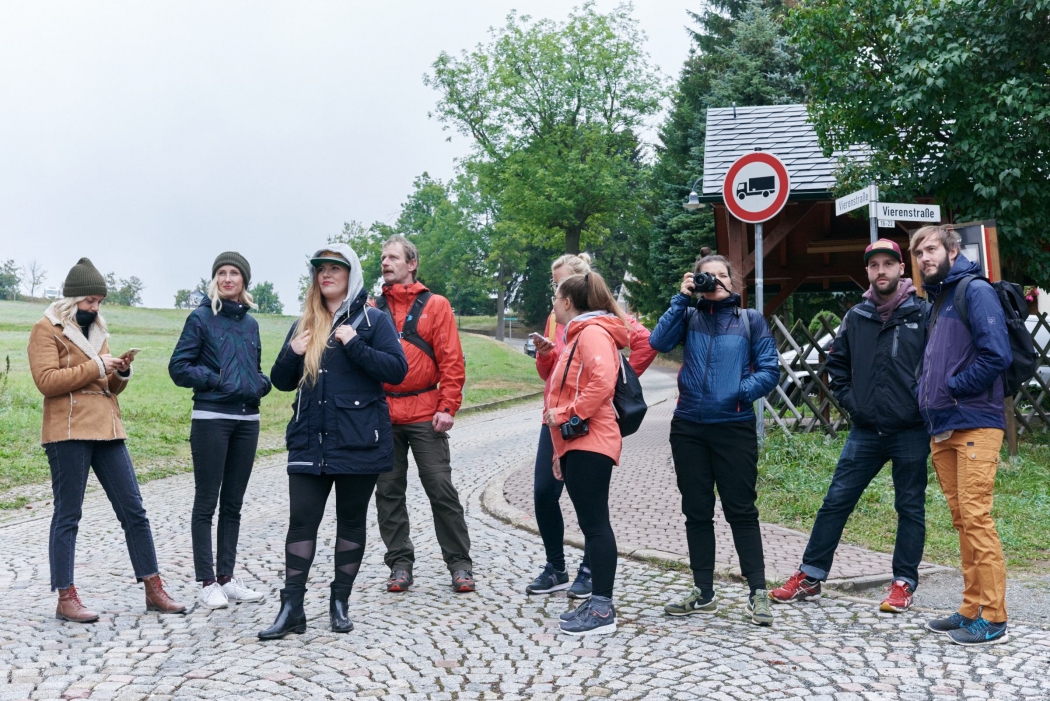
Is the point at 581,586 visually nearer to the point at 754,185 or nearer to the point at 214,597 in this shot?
the point at 214,597

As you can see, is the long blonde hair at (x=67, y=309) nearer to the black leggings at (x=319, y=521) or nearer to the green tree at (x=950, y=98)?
the black leggings at (x=319, y=521)

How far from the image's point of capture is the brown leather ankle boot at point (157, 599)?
5109 millimetres

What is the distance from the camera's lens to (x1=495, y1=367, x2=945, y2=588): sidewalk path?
5.99 metres

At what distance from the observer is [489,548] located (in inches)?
267

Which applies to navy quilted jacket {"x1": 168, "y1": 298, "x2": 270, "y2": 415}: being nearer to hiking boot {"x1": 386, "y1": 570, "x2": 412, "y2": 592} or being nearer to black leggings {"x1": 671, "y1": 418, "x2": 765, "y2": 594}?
hiking boot {"x1": 386, "y1": 570, "x2": 412, "y2": 592}

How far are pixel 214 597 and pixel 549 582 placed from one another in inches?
71.6

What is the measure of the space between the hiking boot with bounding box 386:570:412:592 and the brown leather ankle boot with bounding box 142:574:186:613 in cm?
111

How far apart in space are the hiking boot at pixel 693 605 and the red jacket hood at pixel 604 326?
135cm

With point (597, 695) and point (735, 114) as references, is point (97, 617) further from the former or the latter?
point (735, 114)

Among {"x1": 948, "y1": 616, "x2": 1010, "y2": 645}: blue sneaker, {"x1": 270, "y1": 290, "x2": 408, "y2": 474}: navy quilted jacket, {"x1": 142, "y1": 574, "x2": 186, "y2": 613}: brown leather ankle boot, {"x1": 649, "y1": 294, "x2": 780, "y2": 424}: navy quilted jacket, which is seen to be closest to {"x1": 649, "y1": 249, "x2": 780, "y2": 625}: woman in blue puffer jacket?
{"x1": 649, "y1": 294, "x2": 780, "y2": 424}: navy quilted jacket

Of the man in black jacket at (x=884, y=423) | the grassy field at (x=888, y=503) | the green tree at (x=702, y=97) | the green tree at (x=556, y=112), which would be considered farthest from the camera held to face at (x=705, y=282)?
the green tree at (x=556, y=112)

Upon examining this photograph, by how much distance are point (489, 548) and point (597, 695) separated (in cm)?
301

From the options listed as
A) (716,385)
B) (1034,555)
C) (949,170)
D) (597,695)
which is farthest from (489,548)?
(949,170)

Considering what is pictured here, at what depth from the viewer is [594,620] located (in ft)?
15.4
